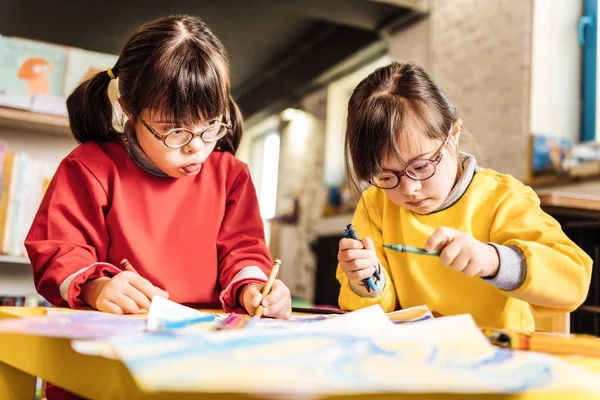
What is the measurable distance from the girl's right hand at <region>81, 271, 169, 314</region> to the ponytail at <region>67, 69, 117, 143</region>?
0.40 metres

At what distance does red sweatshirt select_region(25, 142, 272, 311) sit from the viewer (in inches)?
34.1

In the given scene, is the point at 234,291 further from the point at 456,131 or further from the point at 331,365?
the point at 331,365

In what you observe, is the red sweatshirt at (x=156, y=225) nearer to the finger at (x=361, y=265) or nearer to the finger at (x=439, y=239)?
the finger at (x=361, y=265)

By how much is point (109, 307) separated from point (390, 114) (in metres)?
0.51

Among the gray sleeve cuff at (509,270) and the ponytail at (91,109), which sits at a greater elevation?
the ponytail at (91,109)

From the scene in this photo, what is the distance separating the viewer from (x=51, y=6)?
18.9 ft

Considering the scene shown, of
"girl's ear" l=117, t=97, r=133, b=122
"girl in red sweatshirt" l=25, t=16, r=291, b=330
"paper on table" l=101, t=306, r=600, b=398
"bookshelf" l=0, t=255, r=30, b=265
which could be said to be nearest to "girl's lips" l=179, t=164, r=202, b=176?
"girl in red sweatshirt" l=25, t=16, r=291, b=330

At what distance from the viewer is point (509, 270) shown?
0.71 meters

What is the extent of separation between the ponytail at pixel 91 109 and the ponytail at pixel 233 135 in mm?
218

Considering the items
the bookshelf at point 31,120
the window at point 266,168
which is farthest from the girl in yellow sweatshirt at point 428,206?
the window at point 266,168

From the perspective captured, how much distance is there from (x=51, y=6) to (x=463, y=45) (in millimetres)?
4220

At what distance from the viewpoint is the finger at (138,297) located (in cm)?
69

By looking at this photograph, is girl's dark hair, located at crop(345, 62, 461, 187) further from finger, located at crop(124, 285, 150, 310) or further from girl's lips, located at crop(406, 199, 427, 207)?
finger, located at crop(124, 285, 150, 310)

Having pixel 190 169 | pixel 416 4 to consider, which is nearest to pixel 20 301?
pixel 190 169
